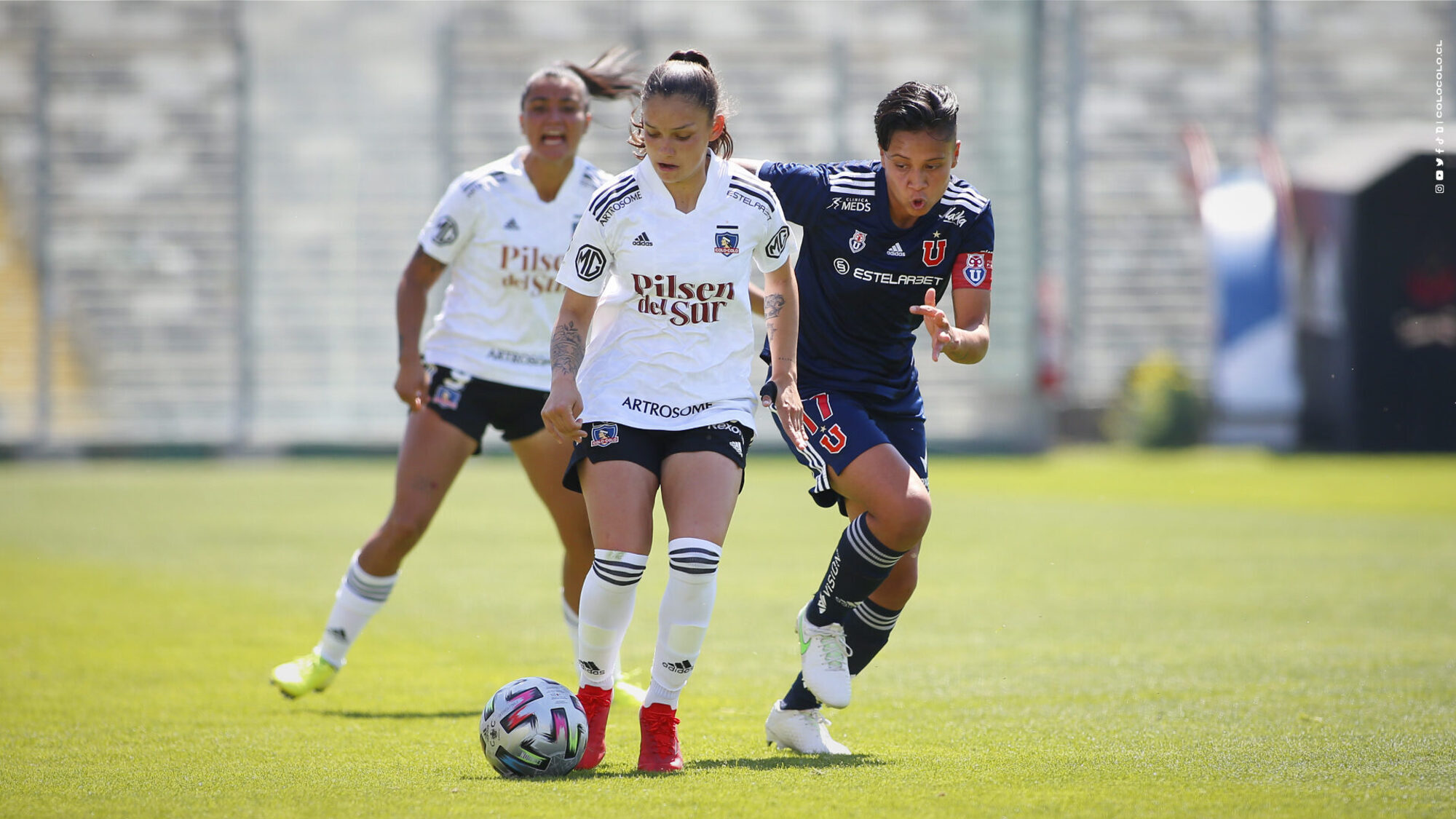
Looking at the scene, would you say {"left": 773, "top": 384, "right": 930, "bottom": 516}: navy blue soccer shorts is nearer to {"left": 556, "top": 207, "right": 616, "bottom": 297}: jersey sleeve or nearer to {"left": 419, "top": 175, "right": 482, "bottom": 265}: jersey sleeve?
{"left": 556, "top": 207, "right": 616, "bottom": 297}: jersey sleeve

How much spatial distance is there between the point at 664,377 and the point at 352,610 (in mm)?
2099

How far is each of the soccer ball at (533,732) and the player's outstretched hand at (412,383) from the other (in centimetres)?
172

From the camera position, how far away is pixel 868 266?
4.84 metres

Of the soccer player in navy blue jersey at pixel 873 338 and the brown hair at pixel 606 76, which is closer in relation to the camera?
the soccer player in navy blue jersey at pixel 873 338

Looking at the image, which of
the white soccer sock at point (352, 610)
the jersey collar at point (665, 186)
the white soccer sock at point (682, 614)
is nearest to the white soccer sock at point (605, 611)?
the white soccer sock at point (682, 614)

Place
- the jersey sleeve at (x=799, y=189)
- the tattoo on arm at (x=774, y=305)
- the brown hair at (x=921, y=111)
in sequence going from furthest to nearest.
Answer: the jersey sleeve at (x=799, y=189) → the tattoo on arm at (x=774, y=305) → the brown hair at (x=921, y=111)

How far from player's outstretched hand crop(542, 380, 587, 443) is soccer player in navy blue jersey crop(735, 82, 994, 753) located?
0.80 meters

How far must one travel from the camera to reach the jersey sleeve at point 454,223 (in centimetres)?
579

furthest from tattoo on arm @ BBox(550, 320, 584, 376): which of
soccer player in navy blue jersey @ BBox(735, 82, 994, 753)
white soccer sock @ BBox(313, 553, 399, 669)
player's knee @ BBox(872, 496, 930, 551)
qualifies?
white soccer sock @ BBox(313, 553, 399, 669)

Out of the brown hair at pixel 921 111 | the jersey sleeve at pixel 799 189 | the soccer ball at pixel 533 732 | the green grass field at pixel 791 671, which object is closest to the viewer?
the green grass field at pixel 791 671

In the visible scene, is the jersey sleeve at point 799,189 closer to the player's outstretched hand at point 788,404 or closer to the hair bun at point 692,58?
the hair bun at point 692,58

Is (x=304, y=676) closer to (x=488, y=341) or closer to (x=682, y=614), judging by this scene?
(x=488, y=341)

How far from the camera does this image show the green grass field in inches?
157

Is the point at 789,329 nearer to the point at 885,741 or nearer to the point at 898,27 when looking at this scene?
the point at 885,741
